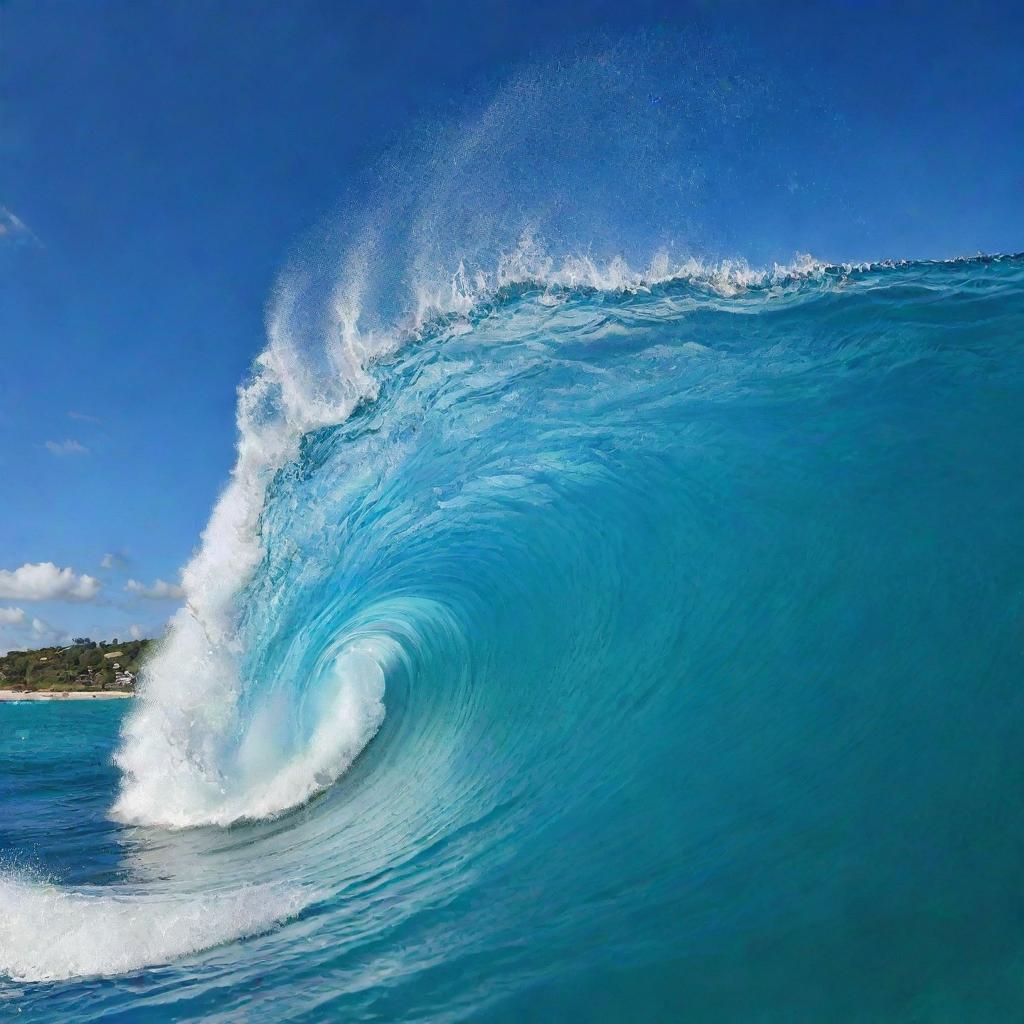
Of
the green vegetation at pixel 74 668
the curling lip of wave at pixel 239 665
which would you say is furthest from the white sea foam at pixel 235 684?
the green vegetation at pixel 74 668

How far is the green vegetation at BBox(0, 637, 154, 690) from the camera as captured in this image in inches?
3255

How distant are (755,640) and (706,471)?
1.95 m

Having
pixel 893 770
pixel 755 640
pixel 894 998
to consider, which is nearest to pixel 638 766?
pixel 755 640

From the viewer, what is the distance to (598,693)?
7406 millimetres

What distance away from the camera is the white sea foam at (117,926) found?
4.94 metres

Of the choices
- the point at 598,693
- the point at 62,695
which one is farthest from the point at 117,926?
the point at 62,695

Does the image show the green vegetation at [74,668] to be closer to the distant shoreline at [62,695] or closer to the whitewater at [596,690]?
the distant shoreline at [62,695]

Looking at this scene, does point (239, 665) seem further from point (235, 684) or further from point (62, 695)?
point (62, 695)

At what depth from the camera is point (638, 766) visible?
614 centimetres

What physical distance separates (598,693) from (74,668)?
103209 millimetres

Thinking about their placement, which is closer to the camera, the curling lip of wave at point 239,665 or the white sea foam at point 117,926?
the white sea foam at point 117,926

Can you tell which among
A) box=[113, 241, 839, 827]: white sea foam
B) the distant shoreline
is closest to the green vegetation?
the distant shoreline

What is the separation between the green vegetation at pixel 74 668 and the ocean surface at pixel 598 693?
72.7 meters

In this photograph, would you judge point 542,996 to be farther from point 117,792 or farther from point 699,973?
point 117,792
